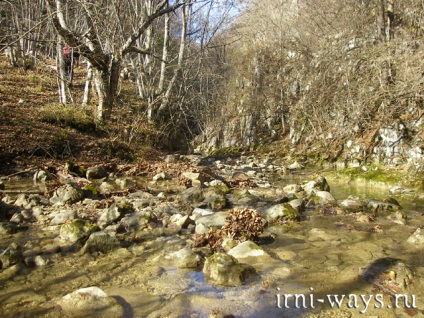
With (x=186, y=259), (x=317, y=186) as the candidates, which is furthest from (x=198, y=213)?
(x=317, y=186)

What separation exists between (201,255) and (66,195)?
3.43 m

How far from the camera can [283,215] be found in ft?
18.2

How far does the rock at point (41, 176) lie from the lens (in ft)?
24.9

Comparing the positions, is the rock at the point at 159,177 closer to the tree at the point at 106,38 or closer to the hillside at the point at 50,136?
the hillside at the point at 50,136

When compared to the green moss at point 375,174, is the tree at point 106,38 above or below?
above

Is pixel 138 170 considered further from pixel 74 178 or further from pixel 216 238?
pixel 216 238

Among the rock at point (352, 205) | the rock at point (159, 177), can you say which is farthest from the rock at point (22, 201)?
the rock at point (352, 205)

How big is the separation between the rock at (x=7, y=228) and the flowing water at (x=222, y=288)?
0.55ft

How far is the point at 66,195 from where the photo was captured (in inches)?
243

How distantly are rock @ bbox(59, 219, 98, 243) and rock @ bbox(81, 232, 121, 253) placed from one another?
276 millimetres

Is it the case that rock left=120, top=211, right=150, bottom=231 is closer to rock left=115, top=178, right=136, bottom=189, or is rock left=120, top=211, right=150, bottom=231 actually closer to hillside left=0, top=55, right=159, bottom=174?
rock left=115, top=178, right=136, bottom=189

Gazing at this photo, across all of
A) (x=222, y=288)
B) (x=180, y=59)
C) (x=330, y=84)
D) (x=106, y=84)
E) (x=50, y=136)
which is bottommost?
(x=222, y=288)

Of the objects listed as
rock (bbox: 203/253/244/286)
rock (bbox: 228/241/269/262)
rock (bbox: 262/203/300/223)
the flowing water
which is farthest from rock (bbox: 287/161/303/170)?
rock (bbox: 203/253/244/286)

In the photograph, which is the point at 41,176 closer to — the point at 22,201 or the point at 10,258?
the point at 22,201
